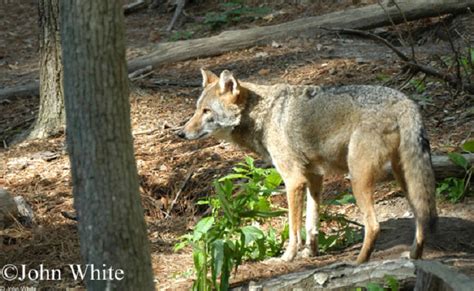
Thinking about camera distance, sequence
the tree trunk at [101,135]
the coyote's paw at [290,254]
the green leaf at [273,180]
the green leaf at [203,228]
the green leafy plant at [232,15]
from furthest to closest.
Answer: the green leafy plant at [232,15], the green leaf at [273,180], the coyote's paw at [290,254], the green leaf at [203,228], the tree trunk at [101,135]

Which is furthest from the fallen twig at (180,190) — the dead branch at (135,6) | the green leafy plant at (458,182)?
the dead branch at (135,6)

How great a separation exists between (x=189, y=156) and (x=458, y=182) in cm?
362

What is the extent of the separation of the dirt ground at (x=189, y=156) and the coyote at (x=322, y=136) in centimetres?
51

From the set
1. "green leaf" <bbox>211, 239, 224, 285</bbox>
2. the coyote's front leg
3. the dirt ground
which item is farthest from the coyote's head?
"green leaf" <bbox>211, 239, 224, 285</bbox>

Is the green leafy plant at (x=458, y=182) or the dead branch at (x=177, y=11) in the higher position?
the dead branch at (x=177, y=11)

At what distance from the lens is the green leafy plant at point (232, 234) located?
6.54 metres

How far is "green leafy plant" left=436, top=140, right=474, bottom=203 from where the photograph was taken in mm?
7973

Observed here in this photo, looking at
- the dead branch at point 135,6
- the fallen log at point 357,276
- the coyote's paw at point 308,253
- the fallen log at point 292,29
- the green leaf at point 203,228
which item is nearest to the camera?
the fallen log at point 357,276

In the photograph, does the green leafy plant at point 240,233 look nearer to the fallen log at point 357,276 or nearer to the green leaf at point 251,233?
the green leaf at point 251,233

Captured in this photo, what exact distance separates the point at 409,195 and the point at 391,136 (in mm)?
545

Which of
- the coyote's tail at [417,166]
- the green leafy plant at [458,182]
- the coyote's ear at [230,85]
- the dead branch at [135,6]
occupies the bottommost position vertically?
the green leafy plant at [458,182]

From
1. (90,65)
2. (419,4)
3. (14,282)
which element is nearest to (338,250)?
(14,282)

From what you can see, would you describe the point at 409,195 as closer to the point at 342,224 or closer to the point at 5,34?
the point at 342,224

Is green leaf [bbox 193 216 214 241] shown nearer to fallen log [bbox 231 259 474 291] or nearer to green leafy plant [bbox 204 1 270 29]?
fallen log [bbox 231 259 474 291]
